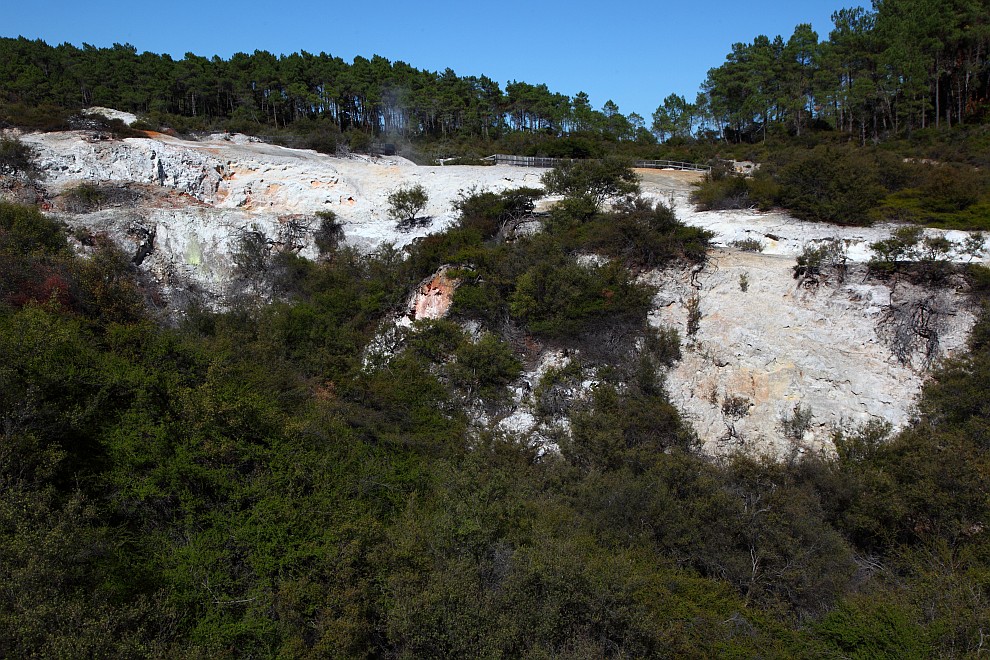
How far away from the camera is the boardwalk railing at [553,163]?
34.4m

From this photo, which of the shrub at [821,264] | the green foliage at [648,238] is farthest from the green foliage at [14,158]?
the shrub at [821,264]

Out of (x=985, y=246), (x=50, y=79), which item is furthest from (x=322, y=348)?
(x=50, y=79)

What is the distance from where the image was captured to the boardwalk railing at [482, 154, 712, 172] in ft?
113

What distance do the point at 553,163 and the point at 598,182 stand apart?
894cm

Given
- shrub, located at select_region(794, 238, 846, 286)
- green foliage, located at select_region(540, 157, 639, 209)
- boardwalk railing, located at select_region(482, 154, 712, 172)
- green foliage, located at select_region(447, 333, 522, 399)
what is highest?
boardwalk railing, located at select_region(482, 154, 712, 172)

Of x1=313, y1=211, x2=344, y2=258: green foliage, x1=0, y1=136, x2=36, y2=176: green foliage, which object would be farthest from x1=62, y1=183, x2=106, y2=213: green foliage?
x1=313, y1=211, x2=344, y2=258: green foliage

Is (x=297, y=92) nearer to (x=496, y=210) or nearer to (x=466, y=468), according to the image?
(x=496, y=210)

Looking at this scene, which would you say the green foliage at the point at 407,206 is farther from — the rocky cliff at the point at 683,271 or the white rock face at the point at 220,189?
A: the rocky cliff at the point at 683,271

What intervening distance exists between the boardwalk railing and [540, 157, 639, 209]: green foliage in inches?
279

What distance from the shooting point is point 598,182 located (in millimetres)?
25656

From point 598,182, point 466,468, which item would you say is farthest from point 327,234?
point 466,468

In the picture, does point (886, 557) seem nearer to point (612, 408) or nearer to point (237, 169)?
point (612, 408)

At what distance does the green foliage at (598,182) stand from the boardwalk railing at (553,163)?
7.08 meters

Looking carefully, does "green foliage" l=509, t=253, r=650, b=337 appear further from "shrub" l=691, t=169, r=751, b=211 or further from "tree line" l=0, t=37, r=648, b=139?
"tree line" l=0, t=37, r=648, b=139
